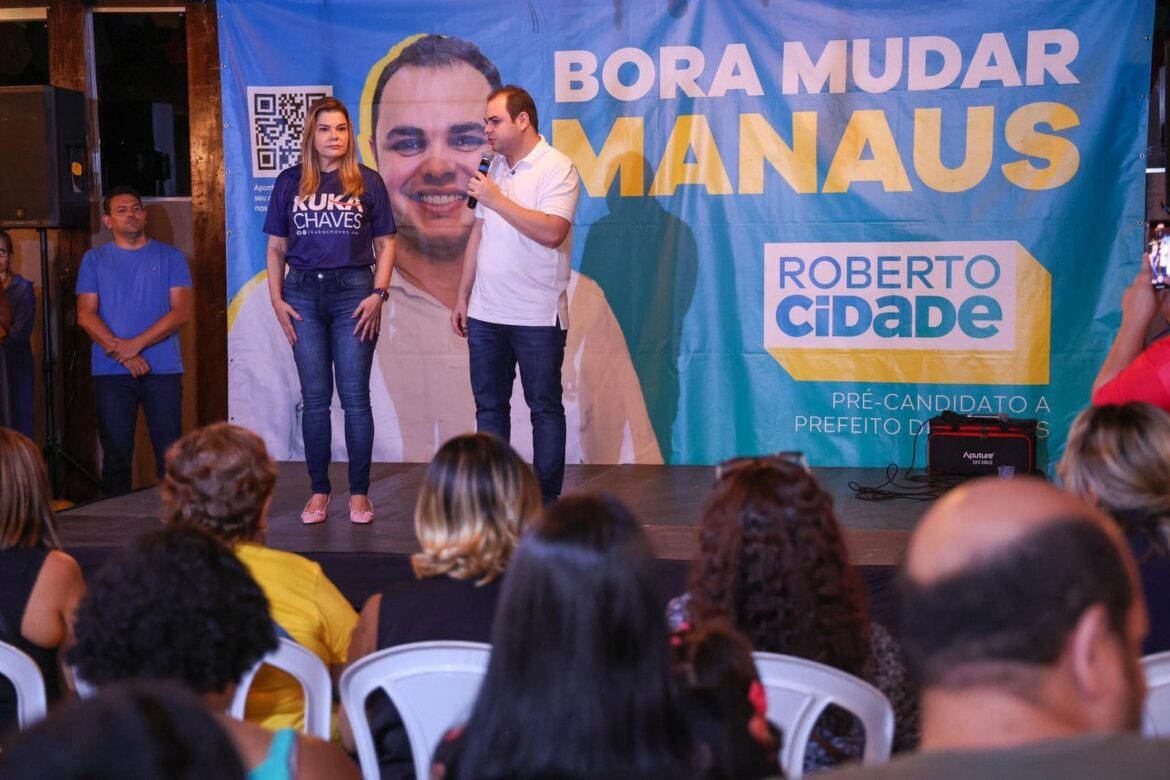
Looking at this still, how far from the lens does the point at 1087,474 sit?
2.03 m

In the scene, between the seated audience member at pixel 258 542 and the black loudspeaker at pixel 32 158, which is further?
the black loudspeaker at pixel 32 158

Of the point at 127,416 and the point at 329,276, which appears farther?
the point at 127,416

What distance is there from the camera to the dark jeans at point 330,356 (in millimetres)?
4457

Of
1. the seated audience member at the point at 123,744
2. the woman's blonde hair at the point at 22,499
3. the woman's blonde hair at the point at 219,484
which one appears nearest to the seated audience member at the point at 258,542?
the woman's blonde hair at the point at 219,484

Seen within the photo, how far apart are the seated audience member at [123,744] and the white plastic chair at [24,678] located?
133cm

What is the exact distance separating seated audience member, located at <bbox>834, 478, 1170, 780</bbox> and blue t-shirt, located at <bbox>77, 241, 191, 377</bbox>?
4977 mm

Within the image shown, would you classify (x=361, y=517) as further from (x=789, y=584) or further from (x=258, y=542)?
(x=789, y=584)

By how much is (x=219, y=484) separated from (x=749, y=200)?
3758mm

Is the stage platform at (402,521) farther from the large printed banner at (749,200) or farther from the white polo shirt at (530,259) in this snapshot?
the white polo shirt at (530,259)

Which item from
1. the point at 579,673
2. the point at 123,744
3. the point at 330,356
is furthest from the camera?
the point at 330,356

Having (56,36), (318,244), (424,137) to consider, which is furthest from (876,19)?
(56,36)

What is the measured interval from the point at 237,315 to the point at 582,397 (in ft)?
5.73

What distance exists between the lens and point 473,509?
6.30ft

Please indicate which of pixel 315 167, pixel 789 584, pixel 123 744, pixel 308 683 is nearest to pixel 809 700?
pixel 789 584
